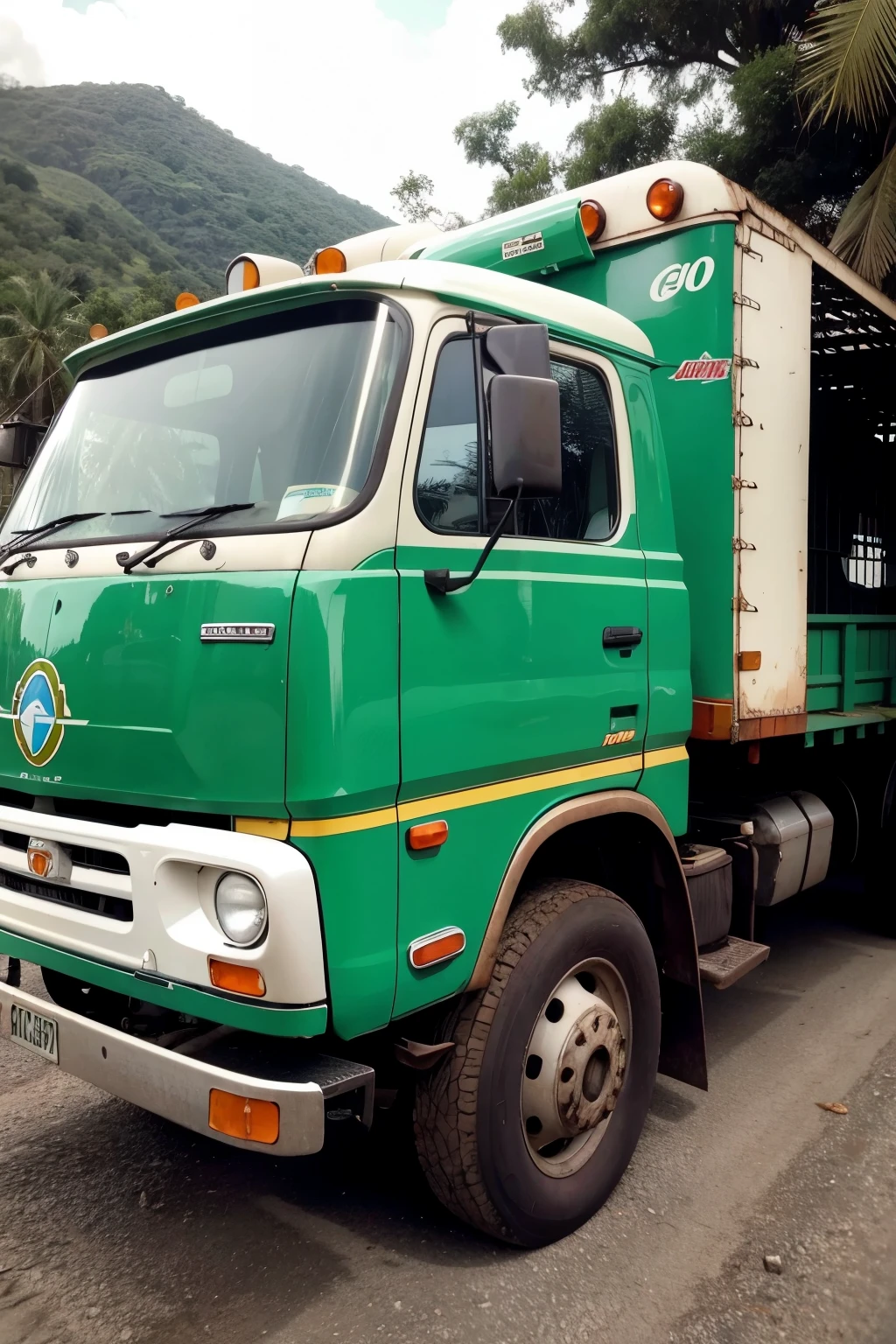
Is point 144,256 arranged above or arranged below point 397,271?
above

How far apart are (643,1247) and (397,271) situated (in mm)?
2781

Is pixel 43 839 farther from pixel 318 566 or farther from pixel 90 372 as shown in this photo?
pixel 90 372

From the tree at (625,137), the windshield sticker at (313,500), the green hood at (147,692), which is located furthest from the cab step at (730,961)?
the tree at (625,137)

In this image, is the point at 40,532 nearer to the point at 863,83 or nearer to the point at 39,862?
the point at 39,862

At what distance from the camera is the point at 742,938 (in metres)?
4.20

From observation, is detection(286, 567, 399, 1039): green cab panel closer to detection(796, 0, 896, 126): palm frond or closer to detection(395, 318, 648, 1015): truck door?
detection(395, 318, 648, 1015): truck door

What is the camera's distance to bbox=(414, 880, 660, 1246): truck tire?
270 centimetres

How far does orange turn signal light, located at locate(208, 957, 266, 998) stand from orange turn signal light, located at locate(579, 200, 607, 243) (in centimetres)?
295

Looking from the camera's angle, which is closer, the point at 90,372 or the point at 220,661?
the point at 220,661

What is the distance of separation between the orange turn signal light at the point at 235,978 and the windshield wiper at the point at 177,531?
976mm

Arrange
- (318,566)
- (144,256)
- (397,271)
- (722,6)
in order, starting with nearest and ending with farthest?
1. (318,566)
2. (397,271)
3. (722,6)
4. (144,256)

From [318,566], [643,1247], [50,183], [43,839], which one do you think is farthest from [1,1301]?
[50,183]

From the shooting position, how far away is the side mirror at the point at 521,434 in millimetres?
2535

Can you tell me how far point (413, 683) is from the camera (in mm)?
2498
